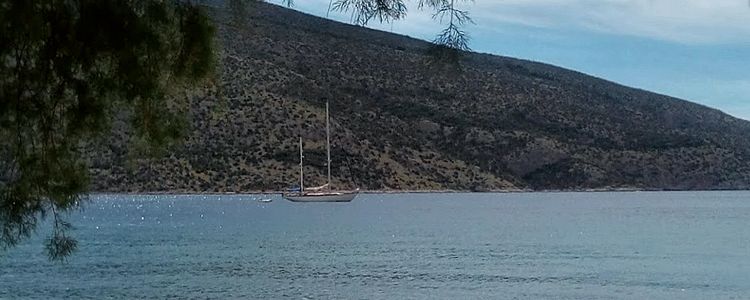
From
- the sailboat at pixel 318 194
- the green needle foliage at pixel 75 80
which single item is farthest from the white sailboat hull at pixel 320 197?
the green needle foliage at pixel 75 80

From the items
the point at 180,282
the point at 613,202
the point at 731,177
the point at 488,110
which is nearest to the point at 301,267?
the point at 180,282

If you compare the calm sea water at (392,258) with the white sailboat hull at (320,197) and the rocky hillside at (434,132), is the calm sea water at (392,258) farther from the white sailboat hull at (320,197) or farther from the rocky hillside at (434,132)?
the rocky hillside at (434,132)

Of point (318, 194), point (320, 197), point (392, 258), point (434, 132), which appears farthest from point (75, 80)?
point (320, 197)

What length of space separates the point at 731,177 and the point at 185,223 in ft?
163

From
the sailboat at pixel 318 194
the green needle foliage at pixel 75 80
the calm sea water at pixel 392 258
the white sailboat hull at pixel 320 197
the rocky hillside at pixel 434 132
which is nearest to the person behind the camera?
the green needle foliage at pixel 75 80

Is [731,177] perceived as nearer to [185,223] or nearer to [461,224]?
[461,224]

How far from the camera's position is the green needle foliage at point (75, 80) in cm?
411

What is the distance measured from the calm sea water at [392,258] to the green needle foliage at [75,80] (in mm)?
12133

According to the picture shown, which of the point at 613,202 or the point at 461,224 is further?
the point at 613,202

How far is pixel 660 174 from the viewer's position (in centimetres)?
8400

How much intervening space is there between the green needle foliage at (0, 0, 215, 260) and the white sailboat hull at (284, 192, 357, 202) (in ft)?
228

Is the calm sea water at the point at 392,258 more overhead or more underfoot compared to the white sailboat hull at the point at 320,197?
more underfoot

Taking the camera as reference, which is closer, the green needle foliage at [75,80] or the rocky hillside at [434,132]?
the green needle foliage at [75,80]

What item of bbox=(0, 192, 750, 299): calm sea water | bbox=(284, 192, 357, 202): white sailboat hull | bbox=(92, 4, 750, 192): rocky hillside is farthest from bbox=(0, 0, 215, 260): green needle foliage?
bbox=(284, 192, 357, 202): white sailboat hull
